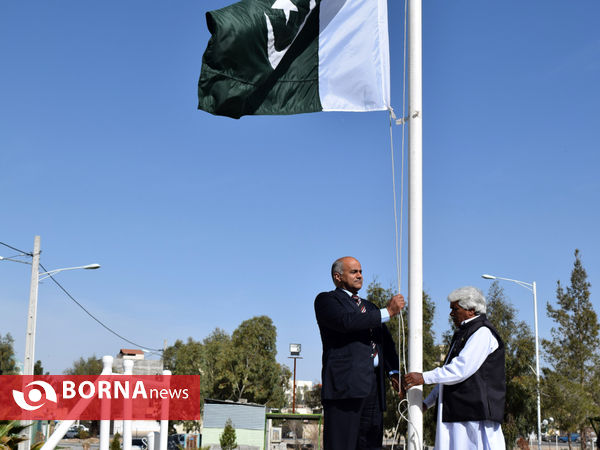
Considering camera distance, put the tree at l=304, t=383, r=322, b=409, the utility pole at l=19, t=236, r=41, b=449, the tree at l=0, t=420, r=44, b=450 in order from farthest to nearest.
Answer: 1. the tree at l=304, t=383, r=322, b=409
2. the utility pole at l=19, t=236, r=41, b=449
3. the tree at l=0, t=420, r=44, b=450

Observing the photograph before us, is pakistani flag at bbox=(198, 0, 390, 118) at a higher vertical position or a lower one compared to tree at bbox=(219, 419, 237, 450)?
higher

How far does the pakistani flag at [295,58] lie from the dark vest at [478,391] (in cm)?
211

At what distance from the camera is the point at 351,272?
19.2ft

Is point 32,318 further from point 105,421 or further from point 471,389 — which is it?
point 471,389

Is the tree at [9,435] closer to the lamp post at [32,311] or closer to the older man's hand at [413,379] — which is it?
the older man's hand at [413,379]

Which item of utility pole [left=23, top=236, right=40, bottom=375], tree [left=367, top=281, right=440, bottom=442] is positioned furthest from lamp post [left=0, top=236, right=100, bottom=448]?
tree [left=367, top=281, right=440, bottom=442]

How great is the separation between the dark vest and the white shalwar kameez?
6cm

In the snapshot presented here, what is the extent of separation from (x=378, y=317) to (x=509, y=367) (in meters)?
26.6

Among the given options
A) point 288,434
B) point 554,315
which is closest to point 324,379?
point 554,315

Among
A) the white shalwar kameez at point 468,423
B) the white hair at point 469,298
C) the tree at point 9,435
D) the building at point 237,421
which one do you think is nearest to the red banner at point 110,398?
the tree at point 9,435

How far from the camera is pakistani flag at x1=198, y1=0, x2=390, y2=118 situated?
653cm

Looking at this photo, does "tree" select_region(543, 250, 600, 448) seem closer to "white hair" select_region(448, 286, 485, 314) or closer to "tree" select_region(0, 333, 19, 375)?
"white hair" select_region(448, 286, 485, 314)

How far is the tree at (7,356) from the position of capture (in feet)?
208

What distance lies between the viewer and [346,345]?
222 inches
